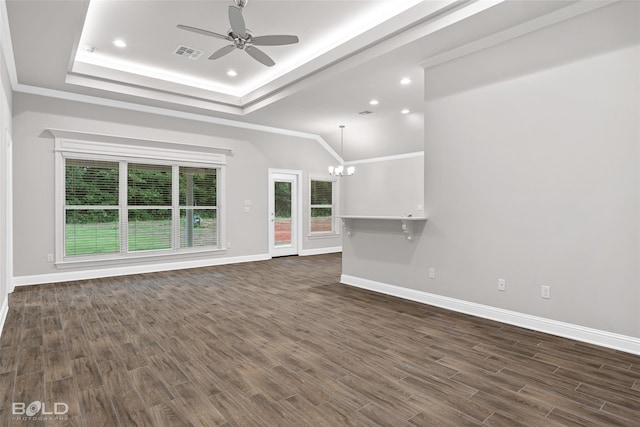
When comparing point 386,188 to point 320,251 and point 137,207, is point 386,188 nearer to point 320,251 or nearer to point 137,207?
point 320,251

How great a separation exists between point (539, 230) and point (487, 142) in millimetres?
1045

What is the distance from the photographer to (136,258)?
6.36m

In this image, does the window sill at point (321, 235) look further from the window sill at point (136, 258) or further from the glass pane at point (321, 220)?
the window sill at point (136, 258)

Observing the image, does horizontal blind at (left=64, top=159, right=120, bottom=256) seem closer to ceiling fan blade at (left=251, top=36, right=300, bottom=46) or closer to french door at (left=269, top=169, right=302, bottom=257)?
french door at (left=269, top=169, right=302, bottom=257)

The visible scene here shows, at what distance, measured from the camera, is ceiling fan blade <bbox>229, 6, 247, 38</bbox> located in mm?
3088

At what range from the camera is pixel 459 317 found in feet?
12.5

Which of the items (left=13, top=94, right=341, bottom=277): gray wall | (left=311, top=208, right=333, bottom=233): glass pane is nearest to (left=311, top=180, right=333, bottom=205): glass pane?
(left=311, top=208, right=333, bottom=233): glass pane

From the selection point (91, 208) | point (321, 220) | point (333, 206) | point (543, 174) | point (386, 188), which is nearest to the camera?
point (543, 174)

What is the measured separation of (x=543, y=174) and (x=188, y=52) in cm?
463

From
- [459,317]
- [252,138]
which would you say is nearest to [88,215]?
[252,138]

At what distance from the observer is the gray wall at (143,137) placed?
211 inches

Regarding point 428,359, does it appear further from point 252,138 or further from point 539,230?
point 252,138

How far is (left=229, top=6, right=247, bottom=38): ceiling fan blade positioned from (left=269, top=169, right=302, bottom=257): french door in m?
4.81

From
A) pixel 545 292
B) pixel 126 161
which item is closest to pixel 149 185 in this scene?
pixel 126 161
